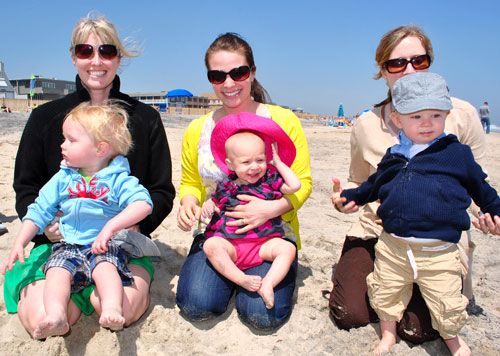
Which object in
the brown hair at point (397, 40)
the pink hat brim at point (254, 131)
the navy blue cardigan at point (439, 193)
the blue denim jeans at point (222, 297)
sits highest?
the brown hair at point (397, 40)

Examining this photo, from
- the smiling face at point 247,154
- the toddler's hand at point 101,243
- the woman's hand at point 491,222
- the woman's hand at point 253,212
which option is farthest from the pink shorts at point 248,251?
the woman's hand at point 491,222

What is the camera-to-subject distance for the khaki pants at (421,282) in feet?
7.35

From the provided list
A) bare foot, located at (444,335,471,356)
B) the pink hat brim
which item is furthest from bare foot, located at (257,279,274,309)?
bare foot, located at (444,335,471,356)

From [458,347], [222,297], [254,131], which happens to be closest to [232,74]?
[254,131]

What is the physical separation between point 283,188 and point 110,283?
1.27 meters

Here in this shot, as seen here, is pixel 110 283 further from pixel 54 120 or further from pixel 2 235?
pixel 2 235

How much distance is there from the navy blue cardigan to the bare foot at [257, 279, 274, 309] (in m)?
0.87

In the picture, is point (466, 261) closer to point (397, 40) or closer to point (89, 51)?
point (397, 40)

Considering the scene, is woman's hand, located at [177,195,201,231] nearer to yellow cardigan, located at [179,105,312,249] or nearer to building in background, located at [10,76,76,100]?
yellow cardigan, located at [179,105,312,249]

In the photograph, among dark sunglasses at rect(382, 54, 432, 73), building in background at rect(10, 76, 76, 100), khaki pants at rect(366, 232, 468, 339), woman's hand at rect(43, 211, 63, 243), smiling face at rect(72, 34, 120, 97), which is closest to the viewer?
khaki pants at rect(366, 232, 468, 339)

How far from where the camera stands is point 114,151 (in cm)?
272

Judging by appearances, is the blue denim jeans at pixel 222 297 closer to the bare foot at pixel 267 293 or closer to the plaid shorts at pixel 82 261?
the bare foot at pixel 267 293

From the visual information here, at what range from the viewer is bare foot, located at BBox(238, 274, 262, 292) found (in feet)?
8.44

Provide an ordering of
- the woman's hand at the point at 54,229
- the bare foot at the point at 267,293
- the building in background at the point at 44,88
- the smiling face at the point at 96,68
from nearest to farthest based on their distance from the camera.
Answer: the bare foot at the point at 267,293 → the woman's hand at the point at 54,229 → the smiling face at the point at 96,68 → the building in background at the point at 44,88
